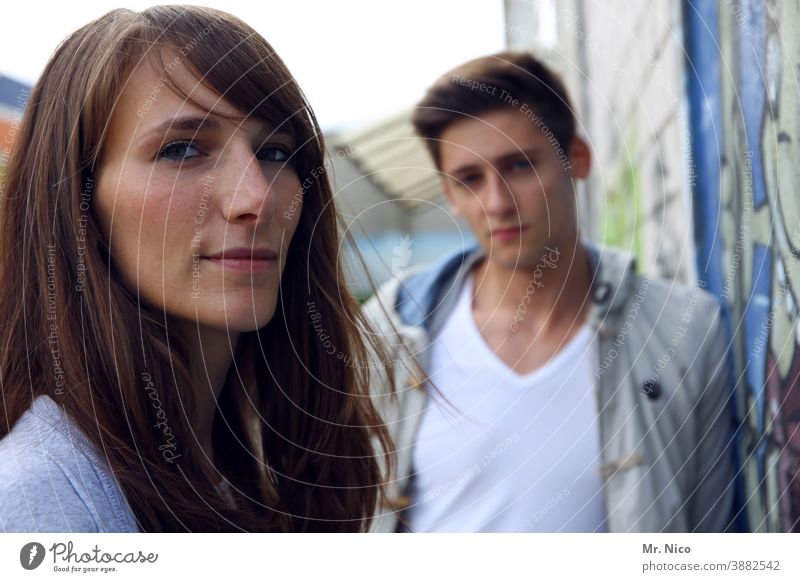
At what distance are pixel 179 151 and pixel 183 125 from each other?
1.0 inches

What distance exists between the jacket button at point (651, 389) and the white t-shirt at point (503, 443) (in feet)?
0.23

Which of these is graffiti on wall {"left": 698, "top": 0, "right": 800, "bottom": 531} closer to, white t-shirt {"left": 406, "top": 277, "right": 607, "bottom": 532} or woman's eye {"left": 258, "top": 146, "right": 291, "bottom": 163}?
white t-shirt {"left": 406, "top": 277, "right": 607, "bottom": 532}

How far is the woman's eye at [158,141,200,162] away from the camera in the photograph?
77cm

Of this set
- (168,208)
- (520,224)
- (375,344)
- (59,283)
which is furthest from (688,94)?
(59,283)

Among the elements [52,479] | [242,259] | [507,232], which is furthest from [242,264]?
[507,232]

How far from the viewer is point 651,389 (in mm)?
1036

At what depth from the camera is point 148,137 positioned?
753 mm

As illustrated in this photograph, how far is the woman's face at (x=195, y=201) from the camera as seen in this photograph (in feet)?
2.48

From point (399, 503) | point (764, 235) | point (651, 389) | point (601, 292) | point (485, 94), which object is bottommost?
point (399, 503)

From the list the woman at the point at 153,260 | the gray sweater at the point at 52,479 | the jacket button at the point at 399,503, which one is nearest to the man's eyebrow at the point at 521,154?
the woman at the point at 153,260

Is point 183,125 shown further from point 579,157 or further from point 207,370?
point 579,157

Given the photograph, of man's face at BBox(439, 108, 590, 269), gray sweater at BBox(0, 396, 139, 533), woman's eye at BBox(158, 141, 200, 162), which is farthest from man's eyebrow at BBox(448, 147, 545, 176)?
gray sweater at BBox(0, 396, 139, 533)

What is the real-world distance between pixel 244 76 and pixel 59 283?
28 cm

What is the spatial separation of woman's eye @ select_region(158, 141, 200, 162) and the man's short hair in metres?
0.33
